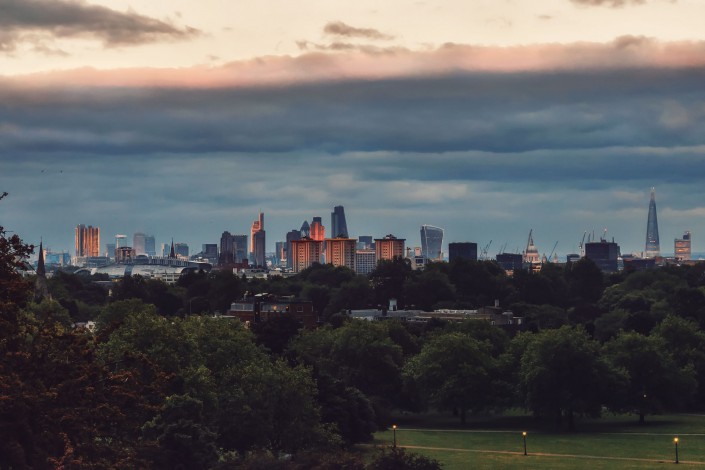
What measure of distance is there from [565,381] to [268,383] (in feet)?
114

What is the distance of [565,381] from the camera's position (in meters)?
99.6

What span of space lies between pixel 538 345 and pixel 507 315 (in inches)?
3097

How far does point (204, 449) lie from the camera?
60219mm

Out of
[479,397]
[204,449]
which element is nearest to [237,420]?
[204,449]

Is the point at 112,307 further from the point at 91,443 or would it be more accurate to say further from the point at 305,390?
the point at 91,443

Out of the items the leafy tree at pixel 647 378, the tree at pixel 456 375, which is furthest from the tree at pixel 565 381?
the tree at pixel 456 375

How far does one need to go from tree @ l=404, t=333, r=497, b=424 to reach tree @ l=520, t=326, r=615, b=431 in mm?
3331

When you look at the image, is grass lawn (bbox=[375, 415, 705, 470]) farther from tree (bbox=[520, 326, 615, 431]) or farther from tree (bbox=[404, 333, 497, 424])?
tree (bbox=[404, 333, 497, 424])

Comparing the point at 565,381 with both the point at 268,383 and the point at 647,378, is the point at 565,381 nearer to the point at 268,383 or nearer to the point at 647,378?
the point at 647,378

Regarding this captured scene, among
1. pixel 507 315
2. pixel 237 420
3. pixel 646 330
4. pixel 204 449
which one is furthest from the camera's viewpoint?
pixel 507 315

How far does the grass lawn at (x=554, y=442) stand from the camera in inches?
3044

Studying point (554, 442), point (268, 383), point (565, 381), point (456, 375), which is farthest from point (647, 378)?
point (268, 383)

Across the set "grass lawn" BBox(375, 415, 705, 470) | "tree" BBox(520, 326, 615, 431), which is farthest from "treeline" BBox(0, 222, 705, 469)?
"grass lawn" BBox(375, 415, 705, 470)

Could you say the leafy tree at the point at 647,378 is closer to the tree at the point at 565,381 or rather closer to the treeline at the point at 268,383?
the treeline at the point at 268,383
